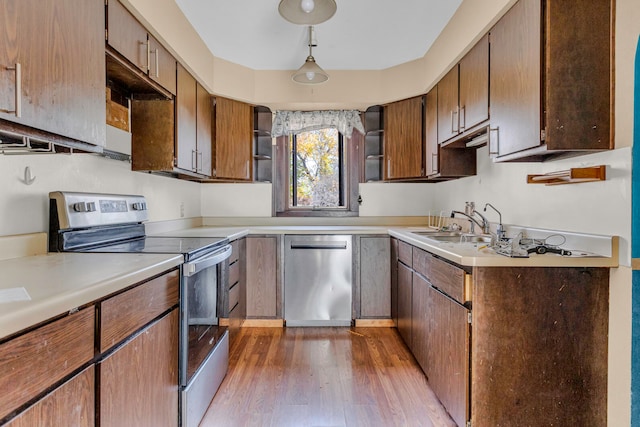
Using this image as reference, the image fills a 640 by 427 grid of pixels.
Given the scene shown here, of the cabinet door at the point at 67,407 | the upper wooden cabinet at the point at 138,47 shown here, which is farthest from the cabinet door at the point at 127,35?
the cabinet door at the point at 67,407

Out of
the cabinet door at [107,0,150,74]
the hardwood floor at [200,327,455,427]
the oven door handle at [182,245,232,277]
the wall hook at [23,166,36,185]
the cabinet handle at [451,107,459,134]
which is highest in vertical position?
the cabinet door at [107,0,150,74]

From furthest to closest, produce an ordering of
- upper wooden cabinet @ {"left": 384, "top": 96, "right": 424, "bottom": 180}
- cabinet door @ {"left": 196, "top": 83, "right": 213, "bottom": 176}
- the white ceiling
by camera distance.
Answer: upper wooden cabinet @ {"left": 384, "top": 96, "right": 424, "bottom": 180}, cabinet door @ {"left": 196, "top": 83, "right": 213, "bottom": 176}, the white ceiling

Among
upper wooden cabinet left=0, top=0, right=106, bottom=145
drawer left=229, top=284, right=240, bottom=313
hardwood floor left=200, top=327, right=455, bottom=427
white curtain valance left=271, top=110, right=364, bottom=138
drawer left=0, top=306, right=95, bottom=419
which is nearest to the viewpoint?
drawer left=0, top=306, right=95, bottom=419

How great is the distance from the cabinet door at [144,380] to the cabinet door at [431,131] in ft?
7.24

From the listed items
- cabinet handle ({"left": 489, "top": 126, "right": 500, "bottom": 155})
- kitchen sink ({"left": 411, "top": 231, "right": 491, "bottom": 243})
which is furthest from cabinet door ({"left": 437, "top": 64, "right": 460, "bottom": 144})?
kitchen sink ({"left": 411, "top": 231, "right": 491, "bottom": 243})

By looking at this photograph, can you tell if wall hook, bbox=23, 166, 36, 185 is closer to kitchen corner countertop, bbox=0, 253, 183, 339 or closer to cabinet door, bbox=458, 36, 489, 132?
kitchen corner countertop, bbox=0, 253, 183, 339

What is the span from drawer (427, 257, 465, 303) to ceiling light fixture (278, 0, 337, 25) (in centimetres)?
147

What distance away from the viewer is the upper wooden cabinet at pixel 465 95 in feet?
6.71

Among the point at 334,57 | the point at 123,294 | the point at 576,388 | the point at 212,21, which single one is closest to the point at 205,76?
the point at 212,21

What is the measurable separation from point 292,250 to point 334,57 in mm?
1694

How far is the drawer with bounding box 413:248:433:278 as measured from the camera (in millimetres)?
2131

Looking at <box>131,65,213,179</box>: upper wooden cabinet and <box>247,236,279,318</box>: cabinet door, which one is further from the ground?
<box>131,65,213,179</box>: upper wooden cabinet

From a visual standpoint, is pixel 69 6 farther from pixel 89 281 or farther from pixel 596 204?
pixel 596 204

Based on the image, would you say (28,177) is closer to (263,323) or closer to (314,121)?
(263,323)
